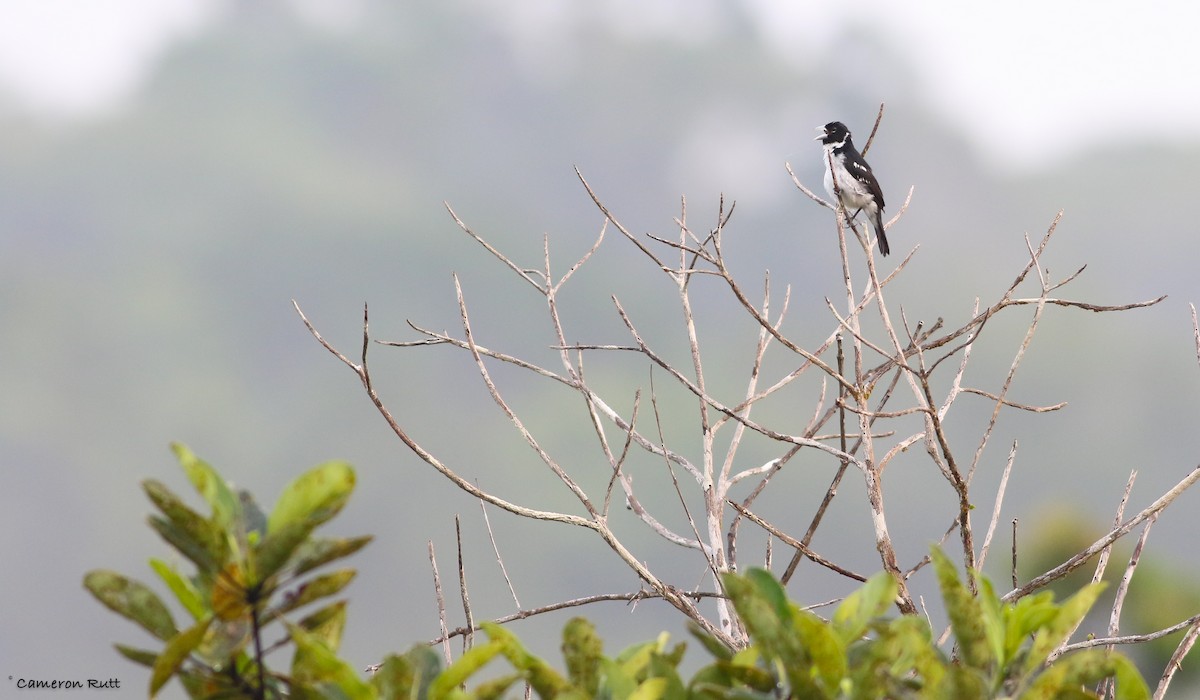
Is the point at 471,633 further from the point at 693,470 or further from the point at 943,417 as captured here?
the point at 943,417

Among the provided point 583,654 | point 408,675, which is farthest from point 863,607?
point 408,675

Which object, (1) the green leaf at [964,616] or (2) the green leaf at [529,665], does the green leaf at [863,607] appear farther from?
(2) the green leaf at [529,665]

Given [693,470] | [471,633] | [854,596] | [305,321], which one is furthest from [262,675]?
[693,470]

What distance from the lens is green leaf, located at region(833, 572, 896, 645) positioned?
1.62 metres

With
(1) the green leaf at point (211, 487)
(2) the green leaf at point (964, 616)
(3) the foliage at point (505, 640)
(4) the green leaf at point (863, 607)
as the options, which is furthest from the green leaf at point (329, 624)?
(2) the green leaf at point (964, 616)

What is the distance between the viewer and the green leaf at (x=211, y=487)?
56.7 inches

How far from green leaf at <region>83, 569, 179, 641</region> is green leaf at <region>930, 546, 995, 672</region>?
106 cm

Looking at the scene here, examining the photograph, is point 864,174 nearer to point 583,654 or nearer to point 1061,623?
point 1061,623

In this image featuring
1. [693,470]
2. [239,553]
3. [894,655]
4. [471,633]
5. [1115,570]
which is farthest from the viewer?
[1115,570]

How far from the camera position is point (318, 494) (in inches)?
57.6

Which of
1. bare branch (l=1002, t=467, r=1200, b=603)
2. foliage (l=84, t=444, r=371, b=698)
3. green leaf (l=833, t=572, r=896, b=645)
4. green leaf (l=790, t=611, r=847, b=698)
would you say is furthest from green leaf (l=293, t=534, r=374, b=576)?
bare branch (l=1002, t=467, r=1200, b=603)

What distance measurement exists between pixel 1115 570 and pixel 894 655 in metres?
17.7

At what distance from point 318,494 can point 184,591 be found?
27 cm

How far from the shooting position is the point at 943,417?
3.57 m
